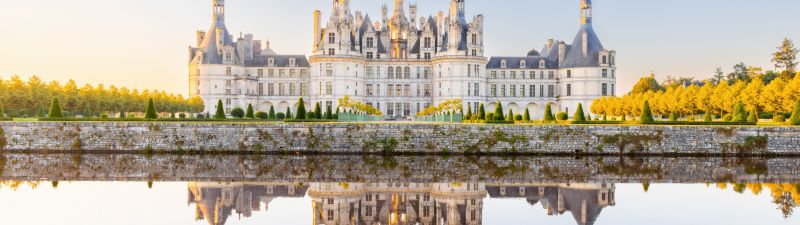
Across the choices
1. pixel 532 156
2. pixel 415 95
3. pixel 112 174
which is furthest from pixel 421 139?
pixel 415 95

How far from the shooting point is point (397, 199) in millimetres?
16375

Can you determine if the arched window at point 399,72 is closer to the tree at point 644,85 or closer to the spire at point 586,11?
the spire at point 586,11

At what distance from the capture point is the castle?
60.0 m

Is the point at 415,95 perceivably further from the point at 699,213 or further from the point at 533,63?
the point at 699,213

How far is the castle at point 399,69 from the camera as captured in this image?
60.0m

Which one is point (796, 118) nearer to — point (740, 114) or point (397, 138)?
point (740, 114)

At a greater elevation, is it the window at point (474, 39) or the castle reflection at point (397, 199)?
the window at point (474, 39)

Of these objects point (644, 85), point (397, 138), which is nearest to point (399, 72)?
point (644, 85)

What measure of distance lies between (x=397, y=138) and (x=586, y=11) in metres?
37.6

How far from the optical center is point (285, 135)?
29.7 meters

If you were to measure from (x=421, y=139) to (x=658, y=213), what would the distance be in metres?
15.5

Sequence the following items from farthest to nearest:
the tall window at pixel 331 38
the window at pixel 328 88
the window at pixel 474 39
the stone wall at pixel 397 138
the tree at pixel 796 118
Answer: the window at pixel 474 39
the tall window at pixel 331 38
the window at pixel 328 88
the tree at pixel 796 118
the stone wall at pixel 397 138

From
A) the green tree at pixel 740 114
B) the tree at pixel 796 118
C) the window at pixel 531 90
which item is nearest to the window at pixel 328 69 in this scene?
the window at pixel 531 90

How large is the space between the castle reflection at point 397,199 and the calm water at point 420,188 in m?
0.03
